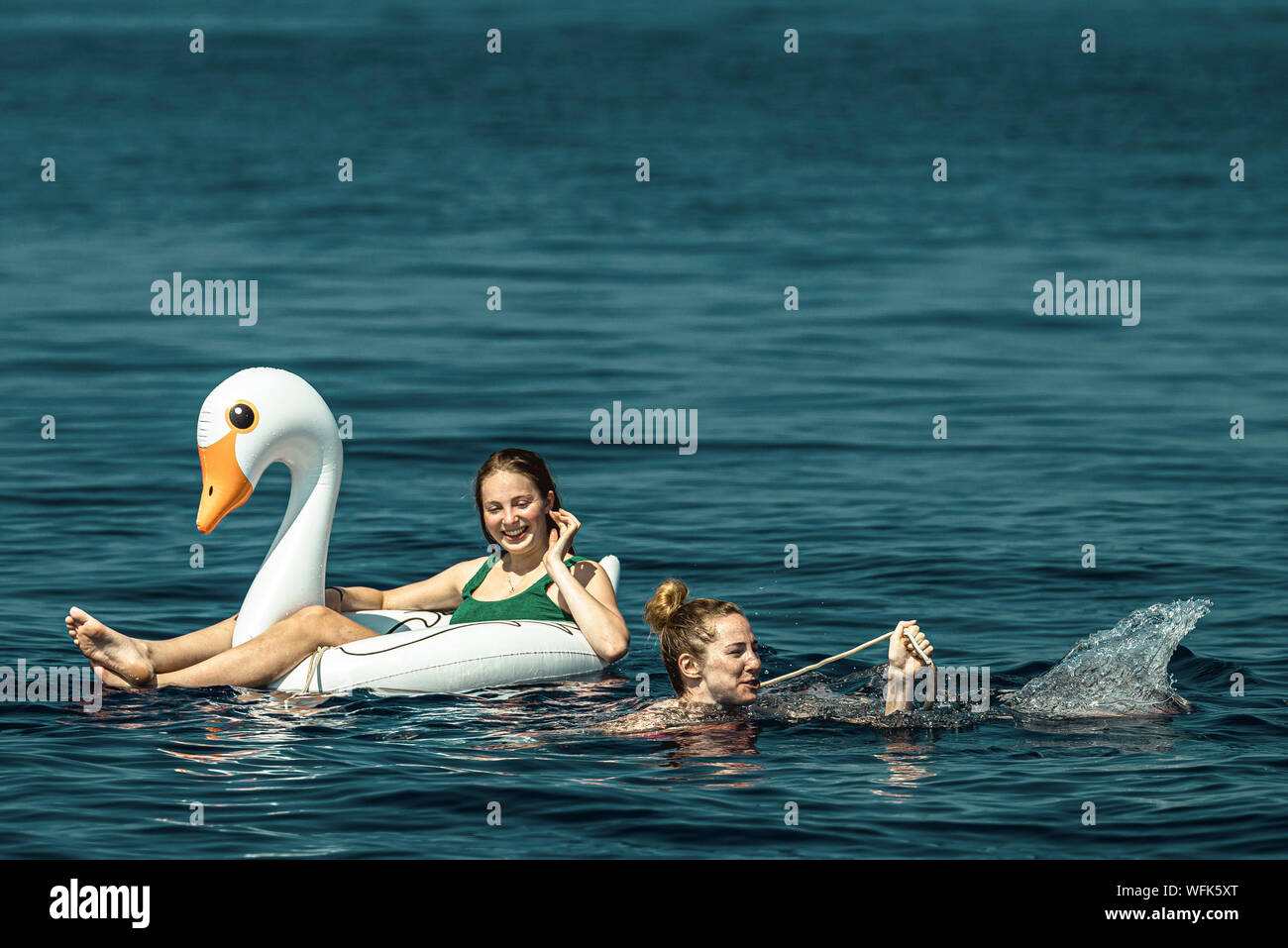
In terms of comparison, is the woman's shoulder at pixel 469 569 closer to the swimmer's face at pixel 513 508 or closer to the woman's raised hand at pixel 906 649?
the swimmer's face at pixel 513 508

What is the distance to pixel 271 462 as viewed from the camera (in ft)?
31.8

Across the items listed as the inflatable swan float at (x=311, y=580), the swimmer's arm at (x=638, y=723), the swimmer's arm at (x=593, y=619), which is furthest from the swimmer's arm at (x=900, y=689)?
the inflatable swan float at (x=311, y=580)

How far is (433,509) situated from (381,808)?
22.0 feet

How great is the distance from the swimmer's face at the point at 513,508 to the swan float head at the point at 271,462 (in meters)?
→ 0.84

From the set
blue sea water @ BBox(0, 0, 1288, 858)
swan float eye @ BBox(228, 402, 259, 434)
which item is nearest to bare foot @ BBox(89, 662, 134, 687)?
blue sea water @ BBox(0, 0, 1288, 858)

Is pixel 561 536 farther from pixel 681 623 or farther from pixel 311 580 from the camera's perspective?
pixel 311 580

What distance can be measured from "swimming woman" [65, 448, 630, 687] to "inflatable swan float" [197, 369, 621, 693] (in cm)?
15
